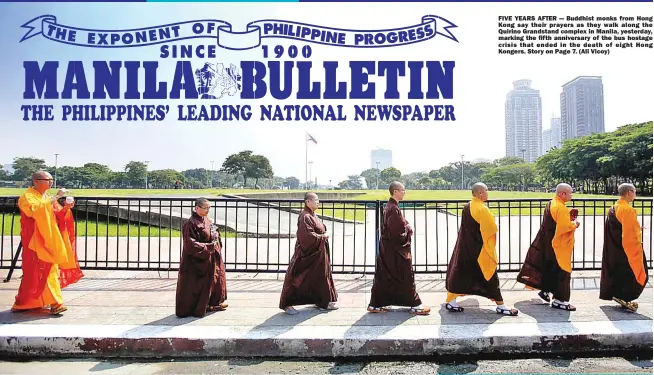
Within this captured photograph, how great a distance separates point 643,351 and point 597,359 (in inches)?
24.2

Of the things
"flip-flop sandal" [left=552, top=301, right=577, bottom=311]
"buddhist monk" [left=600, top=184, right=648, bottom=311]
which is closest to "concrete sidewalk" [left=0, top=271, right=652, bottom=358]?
"flip-flop sandal" [left=552, top=301, right=577, bottom=311]

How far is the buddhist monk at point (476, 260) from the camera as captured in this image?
5754 mm

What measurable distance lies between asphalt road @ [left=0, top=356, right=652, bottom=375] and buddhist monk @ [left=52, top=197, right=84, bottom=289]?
1.64m

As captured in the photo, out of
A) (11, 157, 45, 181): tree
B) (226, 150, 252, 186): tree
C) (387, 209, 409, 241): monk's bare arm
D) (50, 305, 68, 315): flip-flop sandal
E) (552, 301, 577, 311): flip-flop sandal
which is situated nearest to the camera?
(387, 209, 409, 241): monk's bare arm

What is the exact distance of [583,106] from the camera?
80438 mm

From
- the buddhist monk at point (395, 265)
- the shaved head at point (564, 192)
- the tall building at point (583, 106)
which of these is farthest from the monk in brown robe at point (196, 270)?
the tall building at point (583, 106)

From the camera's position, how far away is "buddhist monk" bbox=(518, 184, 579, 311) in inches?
234

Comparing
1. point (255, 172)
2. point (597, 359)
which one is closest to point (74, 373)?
point (597, 359)

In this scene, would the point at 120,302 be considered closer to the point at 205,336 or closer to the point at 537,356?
the point at 205,336

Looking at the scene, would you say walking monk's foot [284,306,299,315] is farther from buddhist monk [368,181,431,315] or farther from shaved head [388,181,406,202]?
shaved head [388,181,406,202]

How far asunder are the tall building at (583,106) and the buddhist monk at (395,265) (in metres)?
81.5

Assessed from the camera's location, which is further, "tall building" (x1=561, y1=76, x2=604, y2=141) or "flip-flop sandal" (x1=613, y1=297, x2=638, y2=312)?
"tall building" (x1=561, y1=76, x2=604, y2=141)

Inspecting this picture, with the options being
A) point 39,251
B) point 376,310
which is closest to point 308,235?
point 376,310

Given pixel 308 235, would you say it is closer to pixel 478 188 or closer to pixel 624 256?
pixel 478 188
